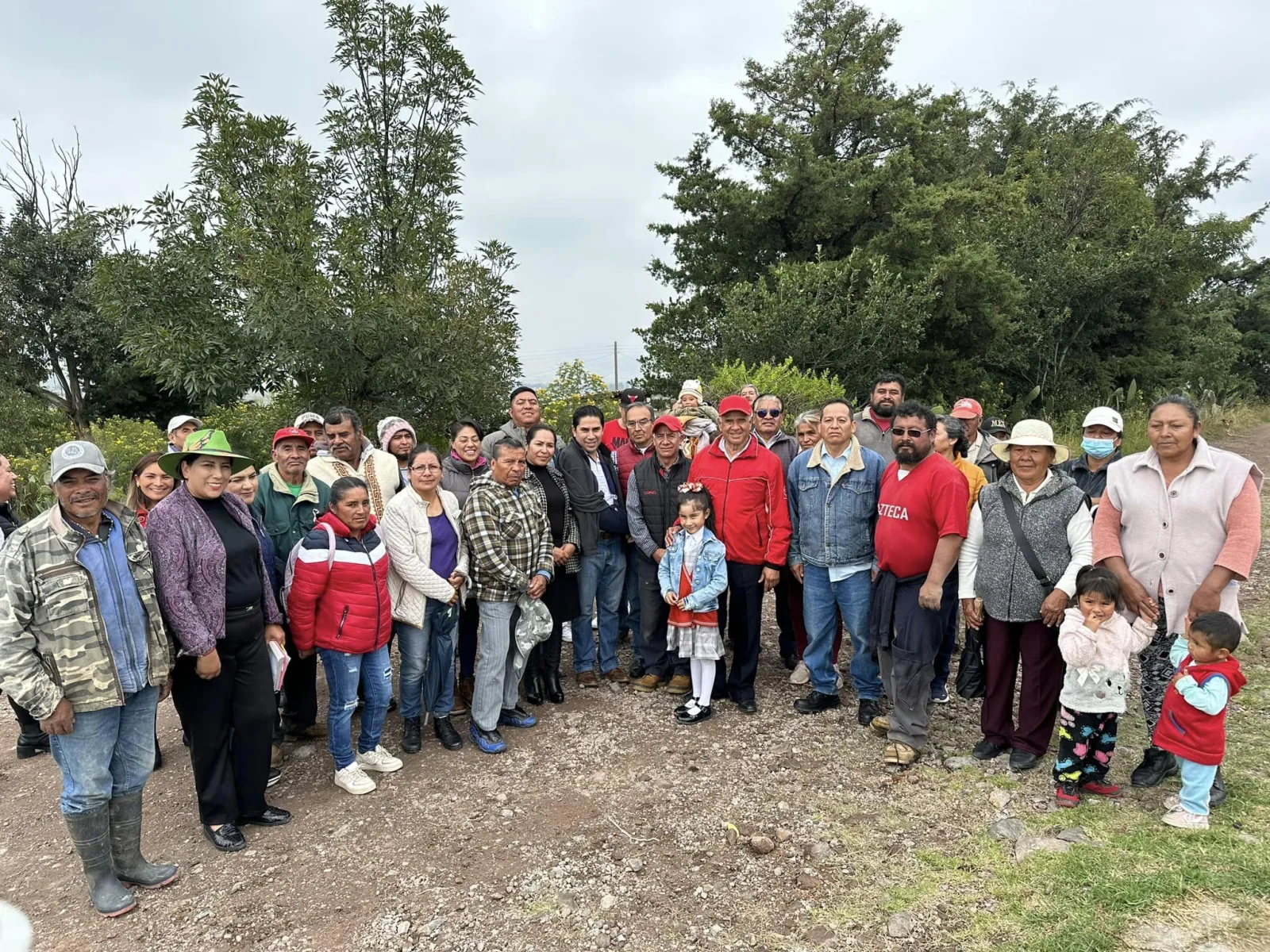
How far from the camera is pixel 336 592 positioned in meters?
3.78

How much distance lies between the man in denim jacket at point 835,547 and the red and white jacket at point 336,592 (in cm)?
270

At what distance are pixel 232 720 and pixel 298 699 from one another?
1103 millimetres

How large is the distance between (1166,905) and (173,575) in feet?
14.0

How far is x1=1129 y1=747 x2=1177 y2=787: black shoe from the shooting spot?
3.68m

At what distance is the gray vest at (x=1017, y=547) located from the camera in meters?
3.75

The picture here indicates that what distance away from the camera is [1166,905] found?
9.12ft

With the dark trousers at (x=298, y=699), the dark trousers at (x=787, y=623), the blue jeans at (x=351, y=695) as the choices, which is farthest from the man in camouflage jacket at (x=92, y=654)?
the dark trousers at (x=787, y=623)

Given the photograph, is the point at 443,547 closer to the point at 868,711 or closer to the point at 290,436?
the point at 290,436

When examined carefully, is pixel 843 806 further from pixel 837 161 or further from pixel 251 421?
pixel 837 161

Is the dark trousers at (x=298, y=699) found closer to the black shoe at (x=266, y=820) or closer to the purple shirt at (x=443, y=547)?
the black shoe at (x=266, y=820)

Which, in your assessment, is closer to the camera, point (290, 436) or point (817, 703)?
point (290, 436)

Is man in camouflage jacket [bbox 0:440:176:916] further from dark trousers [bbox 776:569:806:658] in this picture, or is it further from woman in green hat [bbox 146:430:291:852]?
dark trousers [bbox 776:569:806:658]

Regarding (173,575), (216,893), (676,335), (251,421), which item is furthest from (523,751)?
(676,335)

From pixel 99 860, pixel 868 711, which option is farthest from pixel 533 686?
pixel 99 860
